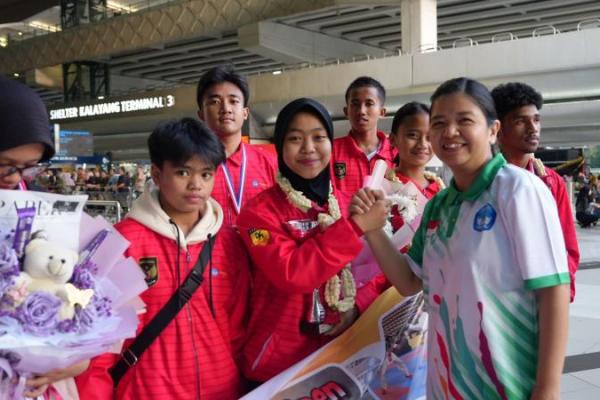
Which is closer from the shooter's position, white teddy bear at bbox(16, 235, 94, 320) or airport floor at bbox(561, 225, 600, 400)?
white teddy bear at bbox(16, 235, 94, 320)

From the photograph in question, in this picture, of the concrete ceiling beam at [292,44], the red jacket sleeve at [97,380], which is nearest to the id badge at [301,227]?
the red jacket sleeve at [97,380]

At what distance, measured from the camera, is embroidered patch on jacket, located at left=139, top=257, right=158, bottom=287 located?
1707 millimetres

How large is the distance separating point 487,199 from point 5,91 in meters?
1.23

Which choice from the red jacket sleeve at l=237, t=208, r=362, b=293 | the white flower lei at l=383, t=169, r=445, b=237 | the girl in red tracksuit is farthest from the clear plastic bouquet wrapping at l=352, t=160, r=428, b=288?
the girl in red tracksuit

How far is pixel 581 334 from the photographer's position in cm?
474

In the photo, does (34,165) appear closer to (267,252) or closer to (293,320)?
(267,252)

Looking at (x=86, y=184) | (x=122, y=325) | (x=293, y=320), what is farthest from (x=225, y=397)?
(x=86, y=184)

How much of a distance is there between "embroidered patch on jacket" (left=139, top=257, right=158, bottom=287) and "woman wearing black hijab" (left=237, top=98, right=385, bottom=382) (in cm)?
31

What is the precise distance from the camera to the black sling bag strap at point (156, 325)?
5.49 feet

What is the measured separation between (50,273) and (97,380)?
1.72ft

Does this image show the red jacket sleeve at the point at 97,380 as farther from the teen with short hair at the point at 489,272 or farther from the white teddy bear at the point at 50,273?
the teen with short hair at the point at 489,272

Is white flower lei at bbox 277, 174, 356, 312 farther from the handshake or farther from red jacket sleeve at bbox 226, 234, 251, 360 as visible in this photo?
red jacket sleeve at bbox 226, 234, 251, 360

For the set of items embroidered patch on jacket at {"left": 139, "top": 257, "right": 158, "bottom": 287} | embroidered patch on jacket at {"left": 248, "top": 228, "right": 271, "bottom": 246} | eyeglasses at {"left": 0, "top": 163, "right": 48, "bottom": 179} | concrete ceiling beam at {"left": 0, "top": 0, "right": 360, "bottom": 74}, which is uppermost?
concrete ceiling beam at {"left": 0, "top": 0, "right": 360, "bottom": 74}

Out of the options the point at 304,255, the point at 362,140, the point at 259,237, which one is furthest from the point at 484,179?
the point at 362,140
